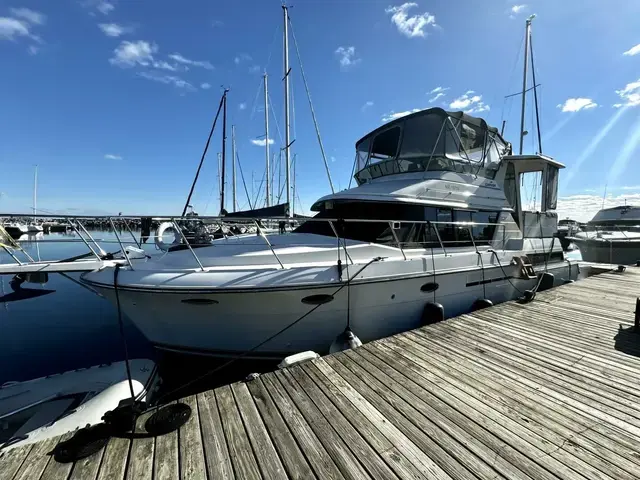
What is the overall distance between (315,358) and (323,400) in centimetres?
81

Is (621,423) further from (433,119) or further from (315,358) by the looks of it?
(433,119)

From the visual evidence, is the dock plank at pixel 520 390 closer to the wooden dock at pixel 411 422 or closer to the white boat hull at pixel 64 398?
the wooden dock at pixel 411 422

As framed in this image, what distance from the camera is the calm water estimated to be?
630cm

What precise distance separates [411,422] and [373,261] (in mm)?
2823

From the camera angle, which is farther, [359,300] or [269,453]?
[359,300]

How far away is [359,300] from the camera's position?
4.97 metres

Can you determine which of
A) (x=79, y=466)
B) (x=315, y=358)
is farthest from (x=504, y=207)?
(x=79, y=466)

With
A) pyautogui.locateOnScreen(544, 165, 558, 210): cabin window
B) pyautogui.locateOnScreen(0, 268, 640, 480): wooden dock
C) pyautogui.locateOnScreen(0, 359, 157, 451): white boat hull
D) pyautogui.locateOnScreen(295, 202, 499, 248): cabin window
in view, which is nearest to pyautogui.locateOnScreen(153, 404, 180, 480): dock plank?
pyautogui.locateOnScreen(0, 268, 640, 480): wooden dock

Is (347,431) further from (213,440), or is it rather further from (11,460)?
(11,460)

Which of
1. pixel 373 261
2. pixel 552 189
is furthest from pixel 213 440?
pixel 552 189

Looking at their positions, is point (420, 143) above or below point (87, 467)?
above

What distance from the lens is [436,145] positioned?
7.10 m

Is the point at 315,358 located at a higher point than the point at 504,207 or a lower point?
lower

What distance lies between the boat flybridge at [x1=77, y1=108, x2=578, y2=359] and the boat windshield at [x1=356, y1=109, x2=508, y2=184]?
0.03m
